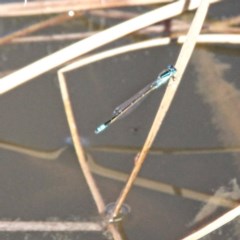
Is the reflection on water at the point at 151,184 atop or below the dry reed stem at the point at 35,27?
below

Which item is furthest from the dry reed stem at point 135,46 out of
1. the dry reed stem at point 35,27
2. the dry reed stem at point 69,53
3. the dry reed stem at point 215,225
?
the dry reed stem at point 215,225

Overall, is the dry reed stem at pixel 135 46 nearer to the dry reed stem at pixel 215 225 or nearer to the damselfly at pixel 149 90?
the damselfly at pixel 149 90

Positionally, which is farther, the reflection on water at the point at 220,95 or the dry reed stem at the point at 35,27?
the dry reed stem at the point at 35,27

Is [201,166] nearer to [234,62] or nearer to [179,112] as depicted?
[179,112]

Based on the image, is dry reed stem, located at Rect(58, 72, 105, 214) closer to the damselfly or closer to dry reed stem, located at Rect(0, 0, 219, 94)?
the damselfly

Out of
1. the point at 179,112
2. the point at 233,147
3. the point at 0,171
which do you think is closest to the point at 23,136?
the point at 0,171

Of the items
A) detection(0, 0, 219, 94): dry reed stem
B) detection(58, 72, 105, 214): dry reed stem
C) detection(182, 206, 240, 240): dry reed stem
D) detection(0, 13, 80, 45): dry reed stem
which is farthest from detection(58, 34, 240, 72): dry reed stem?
detection(182, 206, 240, 240): dry reed stem

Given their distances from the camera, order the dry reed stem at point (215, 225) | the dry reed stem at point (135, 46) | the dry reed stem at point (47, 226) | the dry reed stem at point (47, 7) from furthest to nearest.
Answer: the dry reed stem at point (47, 7)
the dry reed stem at point (135, 46)
the dry reed stem at point (47, 226)
the dry reed stem at point (215, 225)
